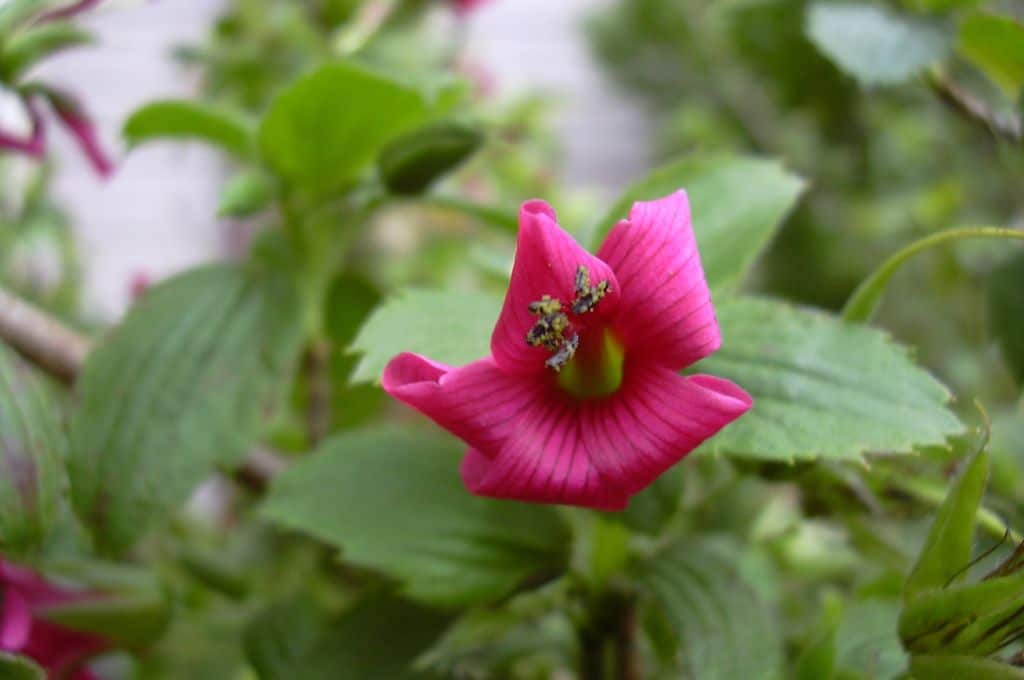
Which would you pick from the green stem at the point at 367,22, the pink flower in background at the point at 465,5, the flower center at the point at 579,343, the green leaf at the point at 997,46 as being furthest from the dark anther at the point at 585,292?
the pink flower in background at the point at 465,5

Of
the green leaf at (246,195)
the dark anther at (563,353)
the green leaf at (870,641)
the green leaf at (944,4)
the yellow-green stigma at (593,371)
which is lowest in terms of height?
the green leaf at (870,641)

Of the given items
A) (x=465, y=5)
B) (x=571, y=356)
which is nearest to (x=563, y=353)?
(x=571, y=356)

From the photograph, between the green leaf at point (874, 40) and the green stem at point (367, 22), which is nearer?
the green leaf at point (874, 40)

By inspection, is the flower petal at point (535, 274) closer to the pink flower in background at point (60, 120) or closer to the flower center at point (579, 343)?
the flower center at point (579, 343)

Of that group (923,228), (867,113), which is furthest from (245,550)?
(867,113)

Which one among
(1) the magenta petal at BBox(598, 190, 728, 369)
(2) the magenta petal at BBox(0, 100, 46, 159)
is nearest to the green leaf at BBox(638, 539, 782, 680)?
(1) the magenta petal at BBox(598, 190, 728, 369)

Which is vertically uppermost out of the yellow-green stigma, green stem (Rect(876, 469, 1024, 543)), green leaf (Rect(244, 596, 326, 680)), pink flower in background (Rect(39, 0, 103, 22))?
pink flower in background (Rect(39, 0, 103, 22))

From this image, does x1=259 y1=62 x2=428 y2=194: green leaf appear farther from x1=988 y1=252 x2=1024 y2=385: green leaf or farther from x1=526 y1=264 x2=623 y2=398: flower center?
x1=988 y1=252 x2=1024 y2=385: green leaf
